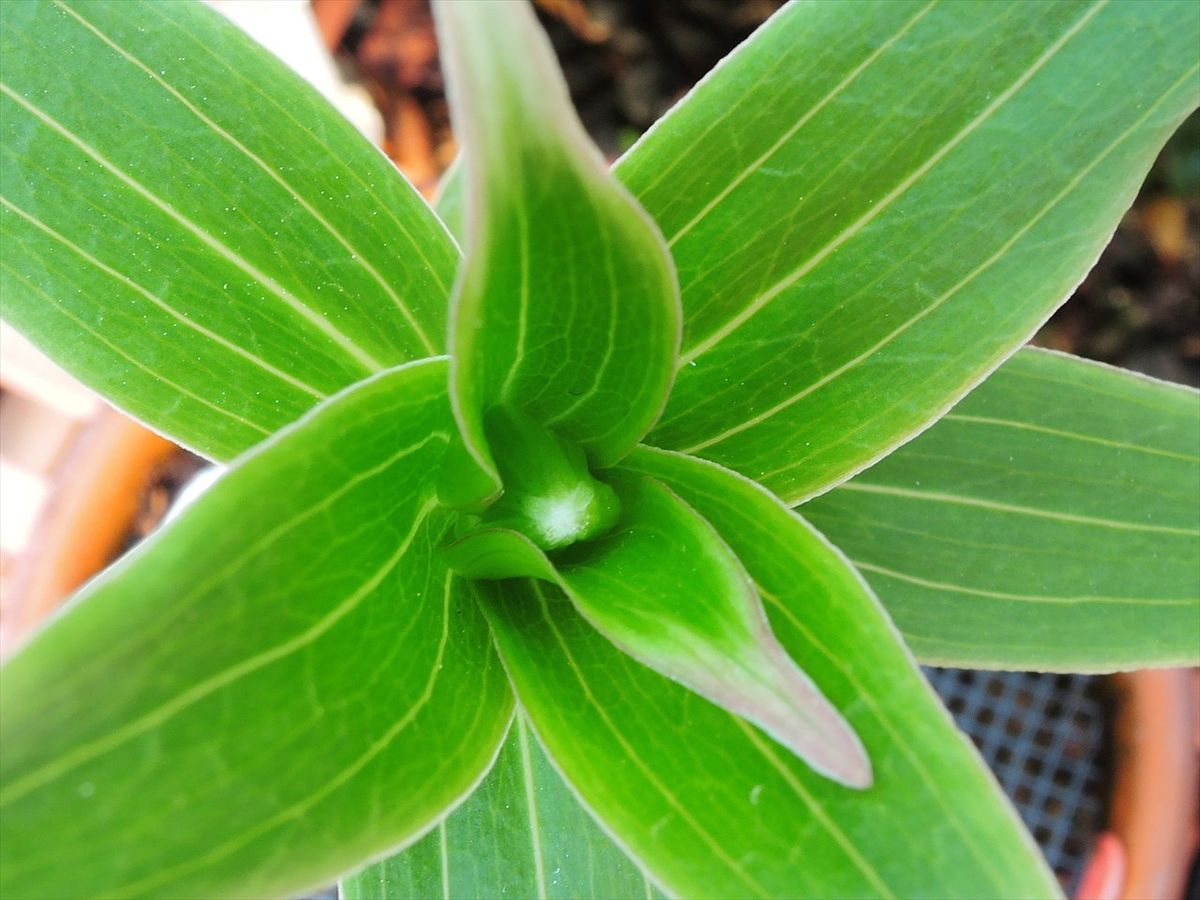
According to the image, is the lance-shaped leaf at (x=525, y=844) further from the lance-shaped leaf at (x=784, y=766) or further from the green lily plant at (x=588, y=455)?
the lance-shaped leaf at (x=784, y=766)

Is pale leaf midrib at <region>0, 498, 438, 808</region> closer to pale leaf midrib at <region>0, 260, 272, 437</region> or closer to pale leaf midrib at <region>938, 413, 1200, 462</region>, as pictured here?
pale leaf midrib at <region>0, 260, 272, 437</region>

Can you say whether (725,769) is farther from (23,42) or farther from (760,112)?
(23,42)

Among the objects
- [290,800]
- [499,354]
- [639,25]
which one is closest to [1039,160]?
[499,354]

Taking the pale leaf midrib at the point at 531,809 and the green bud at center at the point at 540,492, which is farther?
the pale leaf midrib at the point at 531,809

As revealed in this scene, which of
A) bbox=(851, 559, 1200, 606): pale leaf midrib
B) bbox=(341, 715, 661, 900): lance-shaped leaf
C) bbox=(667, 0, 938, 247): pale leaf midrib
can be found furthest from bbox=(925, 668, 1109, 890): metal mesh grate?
bbox=(667, 0, 938, 247): pale leaf midrib

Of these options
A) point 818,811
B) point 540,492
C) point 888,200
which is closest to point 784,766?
point 818,811

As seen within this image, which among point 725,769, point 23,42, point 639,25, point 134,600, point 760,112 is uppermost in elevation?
point 639,25

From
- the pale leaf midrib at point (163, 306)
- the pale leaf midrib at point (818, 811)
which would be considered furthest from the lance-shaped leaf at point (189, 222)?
the pale leaf midrib at point (818, 811)
